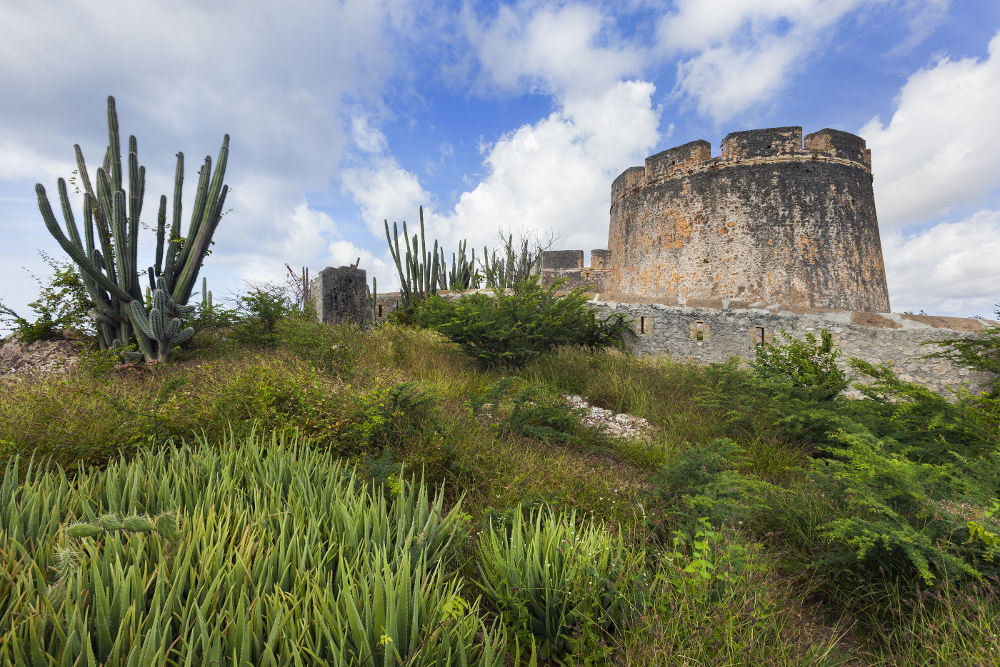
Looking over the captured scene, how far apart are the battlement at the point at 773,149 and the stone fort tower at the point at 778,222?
0.07 ft

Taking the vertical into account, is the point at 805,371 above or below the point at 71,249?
below

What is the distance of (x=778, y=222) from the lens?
9875 mm

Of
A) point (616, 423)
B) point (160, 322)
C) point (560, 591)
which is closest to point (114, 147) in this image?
point (160, 322)

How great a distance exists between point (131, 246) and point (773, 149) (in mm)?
13260

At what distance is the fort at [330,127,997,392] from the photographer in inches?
326

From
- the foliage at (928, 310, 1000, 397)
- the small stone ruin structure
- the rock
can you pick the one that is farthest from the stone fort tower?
the rock

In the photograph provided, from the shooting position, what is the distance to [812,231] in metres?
9.81

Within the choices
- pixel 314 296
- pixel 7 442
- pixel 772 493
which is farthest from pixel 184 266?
pixel 772 493

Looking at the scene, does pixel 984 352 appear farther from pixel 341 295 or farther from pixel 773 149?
pixel 341 295

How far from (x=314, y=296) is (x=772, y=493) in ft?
37.9

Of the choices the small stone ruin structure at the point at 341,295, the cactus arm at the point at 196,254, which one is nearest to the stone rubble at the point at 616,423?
the cactus arm at the point at 196,254

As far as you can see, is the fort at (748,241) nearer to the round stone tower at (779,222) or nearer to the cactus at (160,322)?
the round stone tower at (779,222)

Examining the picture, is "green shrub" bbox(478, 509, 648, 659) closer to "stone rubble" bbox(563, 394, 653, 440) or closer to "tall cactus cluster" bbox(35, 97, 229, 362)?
"stone rubble" bbox(563, 394, 653, 440)

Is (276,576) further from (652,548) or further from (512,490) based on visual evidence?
(652,548)
